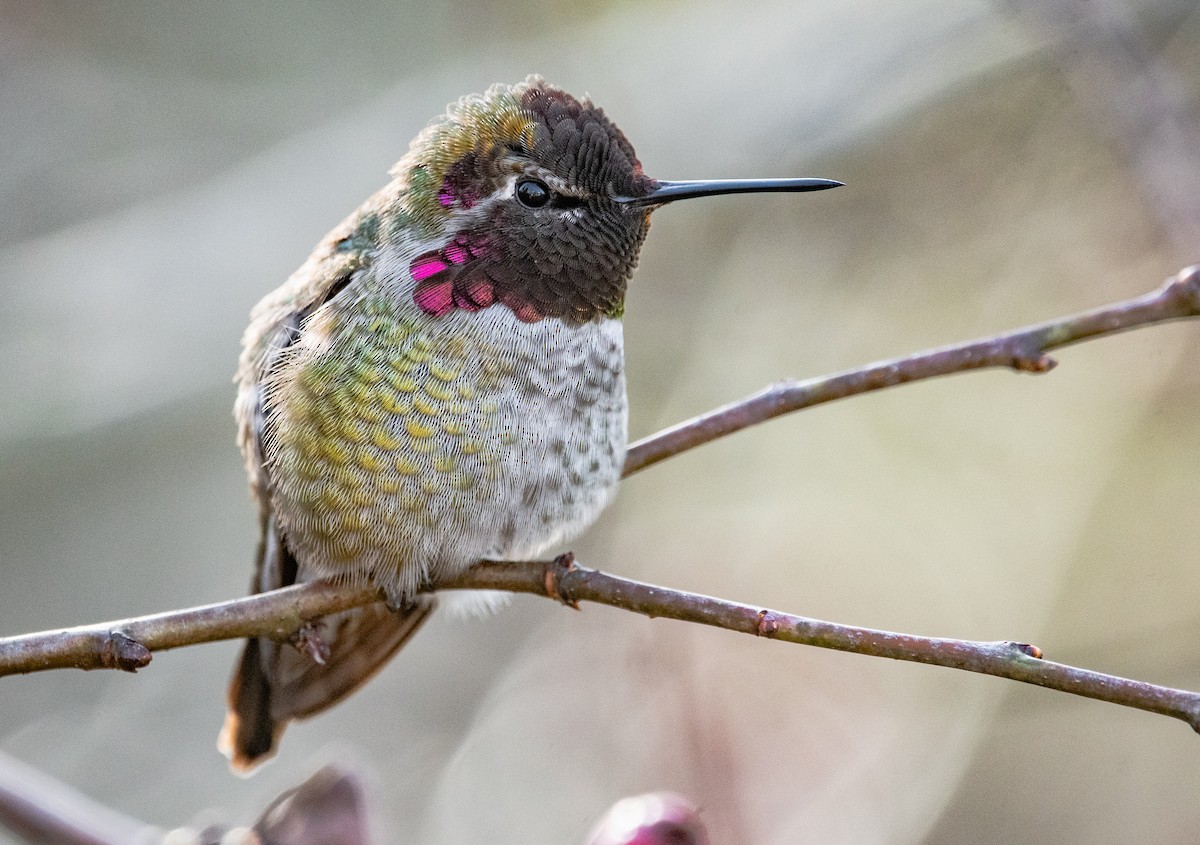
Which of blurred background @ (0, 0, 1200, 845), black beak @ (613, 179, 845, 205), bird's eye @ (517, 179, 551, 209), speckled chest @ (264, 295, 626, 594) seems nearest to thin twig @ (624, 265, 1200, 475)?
speckled chest @ (264, 295, 626, 594)

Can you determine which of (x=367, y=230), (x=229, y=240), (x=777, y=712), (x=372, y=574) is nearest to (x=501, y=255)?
(x=367, y=230)

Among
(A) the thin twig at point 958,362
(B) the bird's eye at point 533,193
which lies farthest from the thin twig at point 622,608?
(B) the bird's eye at point 533,193

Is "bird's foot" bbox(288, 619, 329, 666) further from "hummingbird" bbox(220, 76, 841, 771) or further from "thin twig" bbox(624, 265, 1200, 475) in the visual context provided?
"thin twig" bbox(624, 265, 1200, 475)

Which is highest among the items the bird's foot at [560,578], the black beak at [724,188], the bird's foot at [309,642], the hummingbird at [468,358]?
the black beak at [724,188]

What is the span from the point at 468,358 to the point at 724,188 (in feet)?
2.39

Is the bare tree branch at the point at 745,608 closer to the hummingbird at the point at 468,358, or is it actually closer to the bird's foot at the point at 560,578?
the bird's foot at the point at 560,578

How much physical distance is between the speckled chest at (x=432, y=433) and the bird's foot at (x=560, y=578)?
0.45m

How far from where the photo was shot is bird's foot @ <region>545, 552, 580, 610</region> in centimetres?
238

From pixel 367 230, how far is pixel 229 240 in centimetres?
379

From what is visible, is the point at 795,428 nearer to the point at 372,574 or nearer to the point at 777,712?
the point at 777,712

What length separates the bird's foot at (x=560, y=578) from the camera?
7.80 ft

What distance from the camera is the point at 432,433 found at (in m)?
2.75

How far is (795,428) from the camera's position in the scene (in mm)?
6527

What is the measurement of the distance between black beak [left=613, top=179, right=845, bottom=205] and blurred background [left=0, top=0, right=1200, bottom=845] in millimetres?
1808
